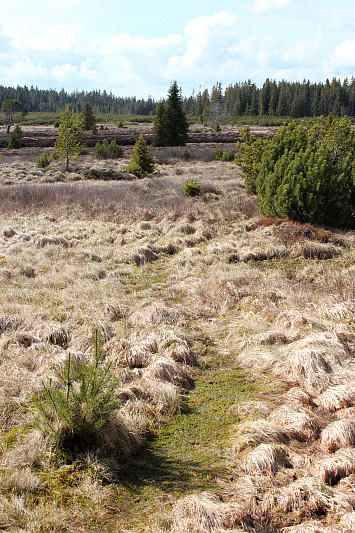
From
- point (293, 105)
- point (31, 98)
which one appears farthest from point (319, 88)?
point (31, 98)

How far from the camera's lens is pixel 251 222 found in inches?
424

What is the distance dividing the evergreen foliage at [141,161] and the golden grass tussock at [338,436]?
21.3m

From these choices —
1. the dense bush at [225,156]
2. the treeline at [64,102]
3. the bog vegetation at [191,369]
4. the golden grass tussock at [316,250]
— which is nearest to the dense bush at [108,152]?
the dense bush at [225,156]

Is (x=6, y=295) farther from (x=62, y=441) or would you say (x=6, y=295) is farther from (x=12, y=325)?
(x=62, y=441)

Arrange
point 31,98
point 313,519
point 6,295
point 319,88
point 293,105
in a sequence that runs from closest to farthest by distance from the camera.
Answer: point 313,519 → point 6,295 → point 293,105 → point 319,88 → point 31,98

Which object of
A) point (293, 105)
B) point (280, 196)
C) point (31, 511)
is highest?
point (293, 105)

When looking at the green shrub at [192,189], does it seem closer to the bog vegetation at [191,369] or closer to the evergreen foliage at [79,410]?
the bog vegetation at [191,369]

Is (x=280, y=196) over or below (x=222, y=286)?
over

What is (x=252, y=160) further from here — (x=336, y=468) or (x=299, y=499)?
(x=299, y=499)

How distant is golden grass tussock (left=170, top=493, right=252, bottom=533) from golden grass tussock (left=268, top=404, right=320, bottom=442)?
970mm

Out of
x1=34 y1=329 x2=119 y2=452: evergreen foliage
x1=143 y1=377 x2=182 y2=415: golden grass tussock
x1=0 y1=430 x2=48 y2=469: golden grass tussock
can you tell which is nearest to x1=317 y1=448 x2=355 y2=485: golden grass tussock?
x1=143 y1=377 x2=182 y2=415: golden grass tussock

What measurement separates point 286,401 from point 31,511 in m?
2.39

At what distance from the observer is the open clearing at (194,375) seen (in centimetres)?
258

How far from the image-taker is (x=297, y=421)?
3383mm
